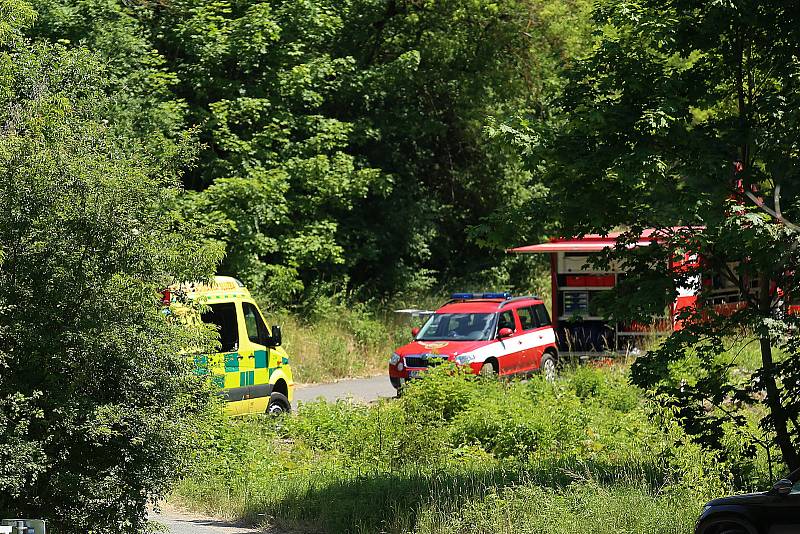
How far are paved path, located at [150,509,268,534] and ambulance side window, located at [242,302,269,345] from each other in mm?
4563

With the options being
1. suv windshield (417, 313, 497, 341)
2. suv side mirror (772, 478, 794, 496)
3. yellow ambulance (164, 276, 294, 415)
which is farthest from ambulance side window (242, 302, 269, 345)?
suv side mirror (772, 478, 794, 496)

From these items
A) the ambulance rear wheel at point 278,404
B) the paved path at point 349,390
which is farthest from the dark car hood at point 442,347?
the ambulance rear wheel at point 278,404

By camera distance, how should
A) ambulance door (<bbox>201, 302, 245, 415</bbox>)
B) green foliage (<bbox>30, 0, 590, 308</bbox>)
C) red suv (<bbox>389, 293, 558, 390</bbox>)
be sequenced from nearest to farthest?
ambulance door (<bbox>201, 302, 245, 415</bbox>) < red suv (<bbox>389, 293, 558, 390</bbox>) < green foliage (<bbox>30, 0, 590, 308</bbox>)

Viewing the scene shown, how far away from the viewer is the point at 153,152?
11.0m

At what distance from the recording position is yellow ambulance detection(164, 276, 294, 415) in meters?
16.0

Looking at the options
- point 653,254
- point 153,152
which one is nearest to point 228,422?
point 153,152

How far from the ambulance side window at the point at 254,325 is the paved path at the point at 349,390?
4.57 meters

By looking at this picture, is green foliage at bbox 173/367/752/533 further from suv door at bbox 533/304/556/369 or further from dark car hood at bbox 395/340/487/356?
suv door at bbox 533/304/556/369

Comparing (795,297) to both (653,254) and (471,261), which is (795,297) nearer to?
(653,254)

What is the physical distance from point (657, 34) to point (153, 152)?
205 inches

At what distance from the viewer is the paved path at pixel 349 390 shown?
2259 cm

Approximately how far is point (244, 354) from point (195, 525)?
5.02 meters

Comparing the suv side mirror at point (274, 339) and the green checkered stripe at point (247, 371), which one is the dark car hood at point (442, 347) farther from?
the suv side mirror at point (274, 339)

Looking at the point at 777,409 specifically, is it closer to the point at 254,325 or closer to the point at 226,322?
the point at 226,322
